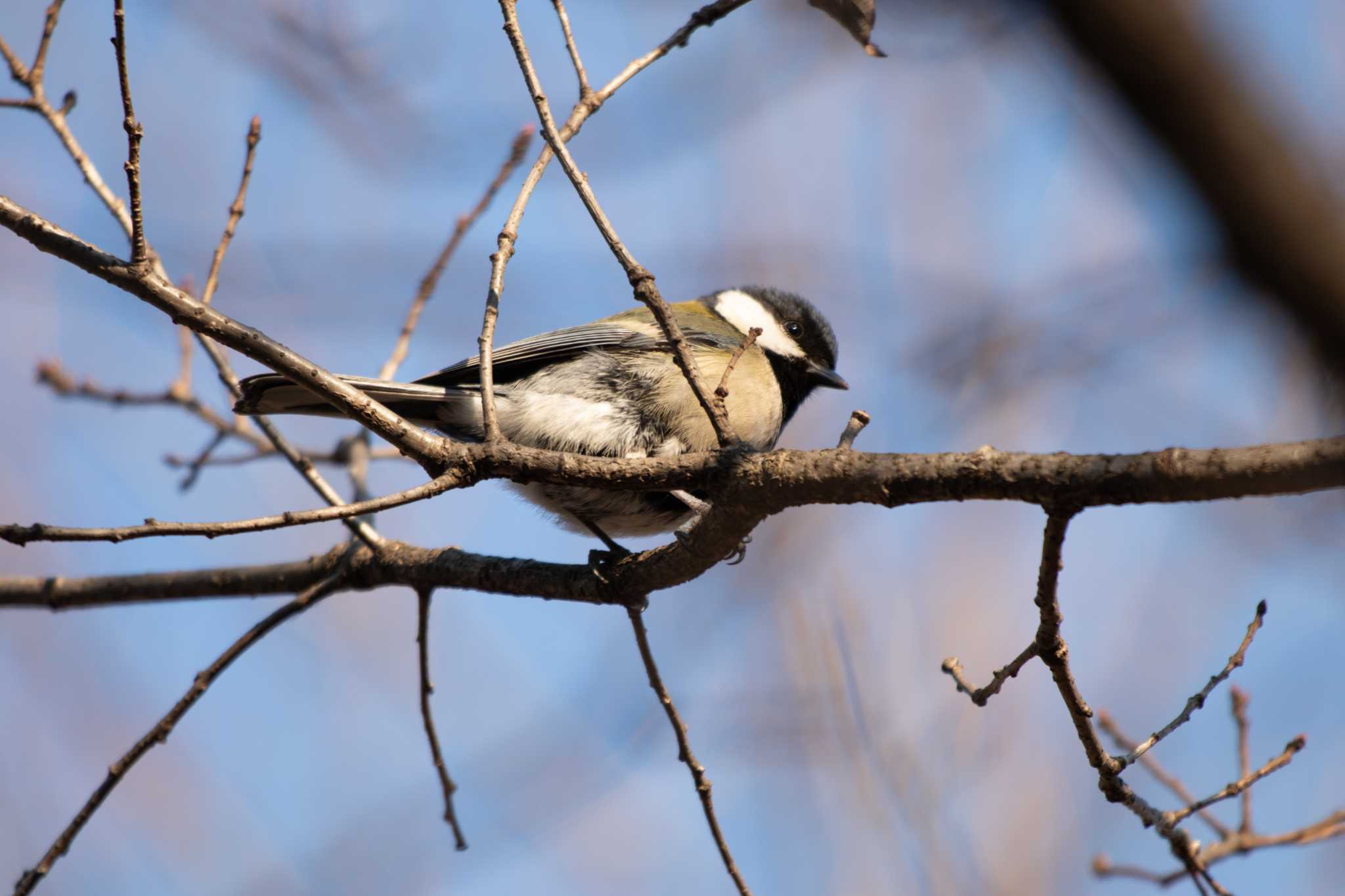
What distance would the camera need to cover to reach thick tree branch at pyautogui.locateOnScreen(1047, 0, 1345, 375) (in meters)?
0.88

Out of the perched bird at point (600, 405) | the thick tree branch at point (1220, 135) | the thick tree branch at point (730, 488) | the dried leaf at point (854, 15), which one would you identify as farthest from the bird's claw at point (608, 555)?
the thick tree branch at point (1220, 135)

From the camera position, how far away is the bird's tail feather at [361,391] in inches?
120

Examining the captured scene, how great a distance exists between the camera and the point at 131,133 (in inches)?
86.0

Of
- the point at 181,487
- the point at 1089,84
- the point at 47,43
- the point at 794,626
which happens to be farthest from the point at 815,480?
the point at 181,487

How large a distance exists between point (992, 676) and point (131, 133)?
199 centimetres

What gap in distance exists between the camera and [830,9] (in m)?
2.65

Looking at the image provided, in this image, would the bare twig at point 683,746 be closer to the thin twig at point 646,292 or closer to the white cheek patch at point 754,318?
the thin twig at point 646,292

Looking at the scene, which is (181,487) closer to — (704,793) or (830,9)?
(704,793)

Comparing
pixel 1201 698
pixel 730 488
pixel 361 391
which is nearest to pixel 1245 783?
pixel 1201 698

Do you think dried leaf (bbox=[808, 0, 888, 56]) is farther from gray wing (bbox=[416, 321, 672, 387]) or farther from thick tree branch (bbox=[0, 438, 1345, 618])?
gray wing (bbox=[416, 321, 672, 387])

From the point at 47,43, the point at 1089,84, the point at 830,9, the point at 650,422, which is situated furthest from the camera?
→ the point at 650,422

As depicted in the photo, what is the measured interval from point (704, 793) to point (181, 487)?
2516 mm

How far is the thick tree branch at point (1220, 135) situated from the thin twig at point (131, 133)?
181 cm

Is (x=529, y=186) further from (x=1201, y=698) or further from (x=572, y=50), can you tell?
(x=1201, y=698)
